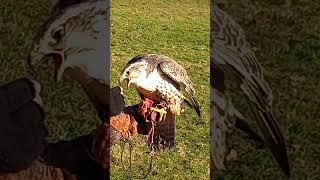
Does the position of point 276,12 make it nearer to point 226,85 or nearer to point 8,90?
point 226,85

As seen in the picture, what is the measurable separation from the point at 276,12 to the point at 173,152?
1.31 m

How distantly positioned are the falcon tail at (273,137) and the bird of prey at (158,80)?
21.6 inches

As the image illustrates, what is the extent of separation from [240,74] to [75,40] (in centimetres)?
97

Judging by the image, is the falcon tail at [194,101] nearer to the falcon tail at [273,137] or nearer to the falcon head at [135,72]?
the falcon head at [135,72]

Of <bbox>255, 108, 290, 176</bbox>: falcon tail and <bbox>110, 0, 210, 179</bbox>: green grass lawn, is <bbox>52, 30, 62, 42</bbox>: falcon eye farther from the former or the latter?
<bbox>255, 108, 290, 176</bbox>: falcon tail

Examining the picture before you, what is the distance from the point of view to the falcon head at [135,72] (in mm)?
3303

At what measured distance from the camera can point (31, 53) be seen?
3.04 metres

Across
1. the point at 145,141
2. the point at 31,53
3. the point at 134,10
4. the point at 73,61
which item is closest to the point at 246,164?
the point at 145,141

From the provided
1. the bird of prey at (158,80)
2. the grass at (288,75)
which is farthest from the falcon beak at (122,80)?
the grass at (288,75)

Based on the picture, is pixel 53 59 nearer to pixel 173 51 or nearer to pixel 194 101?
pixel 194 101

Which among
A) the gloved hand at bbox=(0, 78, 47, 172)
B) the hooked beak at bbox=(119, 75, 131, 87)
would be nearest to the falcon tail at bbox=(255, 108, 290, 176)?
the hooked beak at bbox=(119, 75, 131, 87)

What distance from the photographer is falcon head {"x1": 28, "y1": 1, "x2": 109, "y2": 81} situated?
9.89ft

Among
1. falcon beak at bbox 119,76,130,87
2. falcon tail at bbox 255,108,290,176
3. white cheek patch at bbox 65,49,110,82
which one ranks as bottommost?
falcon tail at bbox 255,108,290,176

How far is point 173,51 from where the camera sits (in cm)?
452
